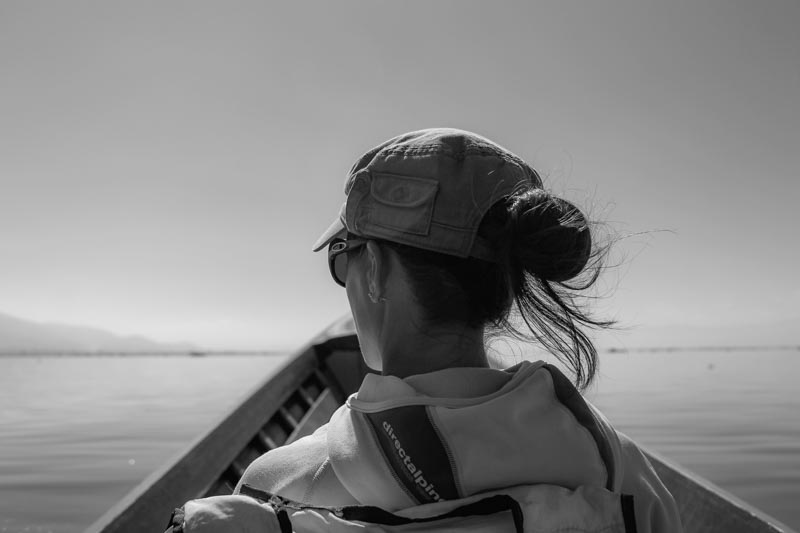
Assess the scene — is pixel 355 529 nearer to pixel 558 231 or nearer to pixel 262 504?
pixel 262 504

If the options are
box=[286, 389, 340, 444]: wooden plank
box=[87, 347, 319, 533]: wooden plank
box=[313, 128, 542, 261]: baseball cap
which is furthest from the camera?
box=[286, 389, 340, 444]: wooden plank

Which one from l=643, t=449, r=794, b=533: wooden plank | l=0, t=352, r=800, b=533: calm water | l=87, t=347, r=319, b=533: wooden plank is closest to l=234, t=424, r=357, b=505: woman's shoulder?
l=0, t=352, r=800, b=533: calm water

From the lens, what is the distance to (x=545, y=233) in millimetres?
888

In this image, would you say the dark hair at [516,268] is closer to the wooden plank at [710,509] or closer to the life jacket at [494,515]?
the life jacket at [494,515]

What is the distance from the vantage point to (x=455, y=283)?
938mm

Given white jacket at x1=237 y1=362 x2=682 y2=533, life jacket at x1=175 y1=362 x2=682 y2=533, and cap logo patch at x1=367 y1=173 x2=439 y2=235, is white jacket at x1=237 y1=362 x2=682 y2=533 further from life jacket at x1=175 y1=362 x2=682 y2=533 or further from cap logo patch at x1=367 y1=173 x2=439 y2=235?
cap logo patch at x1=367 y1=173 x2=439 y2=235

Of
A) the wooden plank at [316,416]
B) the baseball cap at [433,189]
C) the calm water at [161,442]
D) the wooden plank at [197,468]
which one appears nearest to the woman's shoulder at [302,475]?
the baseball cap at [433,189]

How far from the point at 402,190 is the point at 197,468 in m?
2.24

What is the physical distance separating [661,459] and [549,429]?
2.48m

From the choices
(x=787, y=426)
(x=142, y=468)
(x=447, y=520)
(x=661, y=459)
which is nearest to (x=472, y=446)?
(x=447, y=520)

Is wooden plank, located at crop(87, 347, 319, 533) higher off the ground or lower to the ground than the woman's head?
lower

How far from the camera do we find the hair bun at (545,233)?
892mm

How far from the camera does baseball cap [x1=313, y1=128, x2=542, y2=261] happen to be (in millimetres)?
891

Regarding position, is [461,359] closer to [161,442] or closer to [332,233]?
[332,233]
